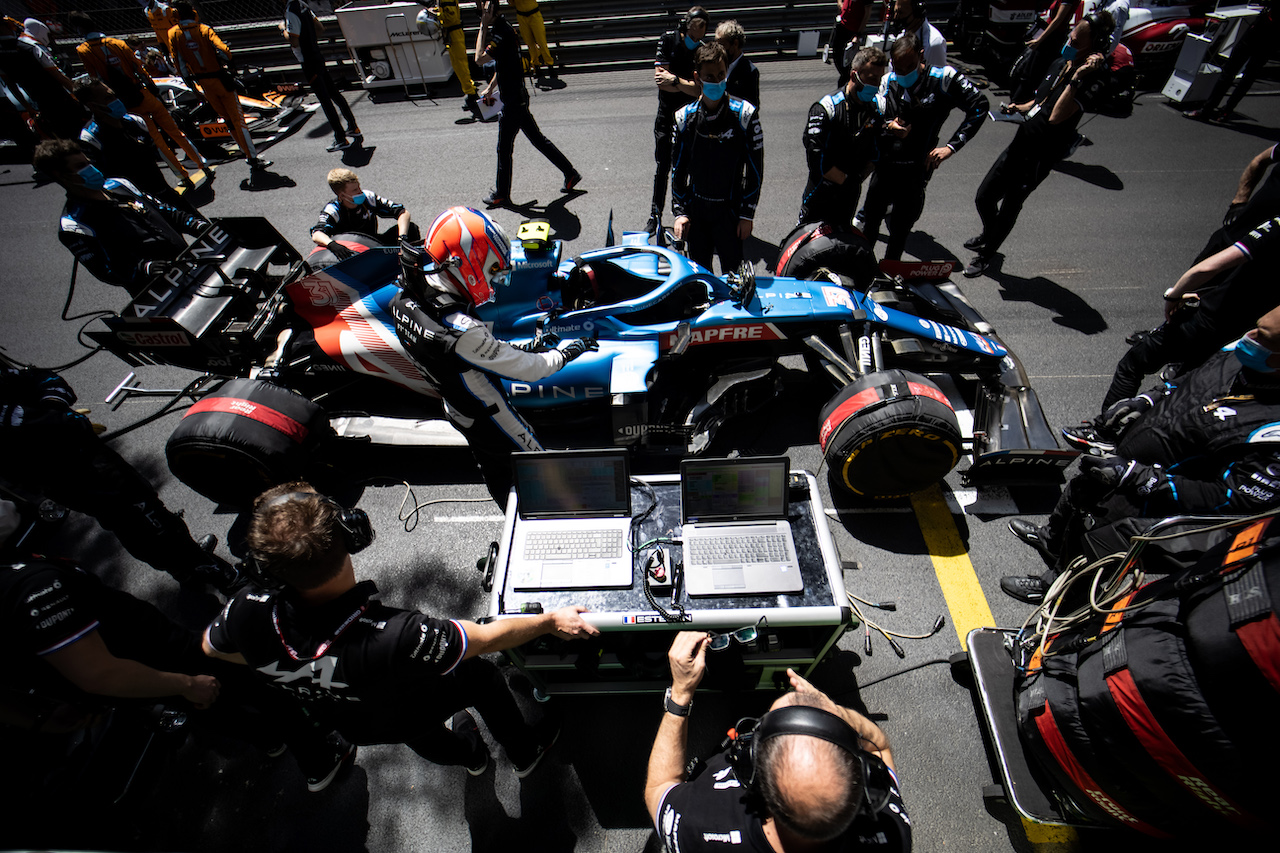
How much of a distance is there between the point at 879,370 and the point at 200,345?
4693 millimetres

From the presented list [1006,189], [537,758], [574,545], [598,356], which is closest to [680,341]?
[598,356]

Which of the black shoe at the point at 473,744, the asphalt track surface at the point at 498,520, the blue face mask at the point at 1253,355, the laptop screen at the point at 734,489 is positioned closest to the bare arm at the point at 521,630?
the laptop screen at the point at 734,489

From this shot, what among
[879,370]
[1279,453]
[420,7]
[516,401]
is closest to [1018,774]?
[1279,453]

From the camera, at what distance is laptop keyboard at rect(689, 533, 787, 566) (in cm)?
255

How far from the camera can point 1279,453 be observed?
2256mm

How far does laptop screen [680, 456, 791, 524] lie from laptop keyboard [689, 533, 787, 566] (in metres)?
0.11

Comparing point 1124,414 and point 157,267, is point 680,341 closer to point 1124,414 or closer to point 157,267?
point 1124,414

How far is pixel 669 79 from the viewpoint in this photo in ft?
18.8

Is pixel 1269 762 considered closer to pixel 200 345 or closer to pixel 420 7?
pixel 200 345

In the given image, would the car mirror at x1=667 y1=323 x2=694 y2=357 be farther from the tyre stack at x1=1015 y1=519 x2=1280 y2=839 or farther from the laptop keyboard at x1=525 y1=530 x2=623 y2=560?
the tyre stack at x1=1015 y1=519 x2=1280 y2=839

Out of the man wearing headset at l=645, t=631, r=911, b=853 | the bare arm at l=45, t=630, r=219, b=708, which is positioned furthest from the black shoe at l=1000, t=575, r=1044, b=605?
the bare arm at l=45, t=630, r=219, b=708

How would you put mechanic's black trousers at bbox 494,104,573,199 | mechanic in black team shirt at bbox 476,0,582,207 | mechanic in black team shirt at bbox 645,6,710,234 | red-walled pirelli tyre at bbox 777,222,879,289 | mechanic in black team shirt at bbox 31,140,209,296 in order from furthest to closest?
mechanic's black trousers at bbox 494,104,573,199 → mechanic in black team shirt at bbox 476,0,582,207 → mechanic in black team shirt at bbox 645,6,710,234 → red-walled pirelli tyre at bbox 777,222,879,289 → mechanic in black team shirt at bbox 31,140,209,296

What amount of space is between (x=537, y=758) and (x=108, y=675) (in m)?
1.76

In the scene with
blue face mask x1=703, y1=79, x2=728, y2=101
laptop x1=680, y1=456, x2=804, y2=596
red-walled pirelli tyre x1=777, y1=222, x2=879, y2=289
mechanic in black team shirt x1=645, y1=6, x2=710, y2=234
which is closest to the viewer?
laptop x1=680, y1=456, x2=804, y2=596
